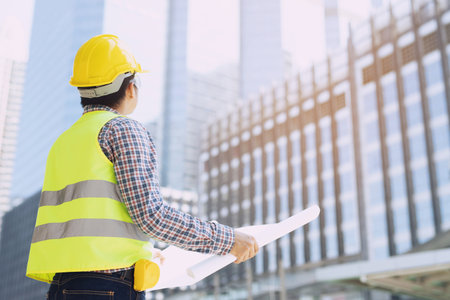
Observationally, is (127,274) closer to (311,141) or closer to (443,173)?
(443,173)

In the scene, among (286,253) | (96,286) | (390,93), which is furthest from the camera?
(286,253)

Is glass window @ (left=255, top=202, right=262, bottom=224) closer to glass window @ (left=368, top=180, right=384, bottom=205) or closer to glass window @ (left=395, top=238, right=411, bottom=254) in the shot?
glass window @ (left=368, top=180, right=384, bottom=205)

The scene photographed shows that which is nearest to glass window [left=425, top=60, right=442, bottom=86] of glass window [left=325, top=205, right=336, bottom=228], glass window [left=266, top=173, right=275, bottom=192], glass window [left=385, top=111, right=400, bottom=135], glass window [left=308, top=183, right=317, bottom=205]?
glass window [left=385, top=111, right=400, bottom=135]

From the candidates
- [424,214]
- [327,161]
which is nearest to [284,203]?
[327,161]

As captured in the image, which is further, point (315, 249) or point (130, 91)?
point (315, 249)

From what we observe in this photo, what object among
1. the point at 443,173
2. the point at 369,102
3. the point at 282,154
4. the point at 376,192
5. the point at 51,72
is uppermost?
the point at 369,102

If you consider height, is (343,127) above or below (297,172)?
above

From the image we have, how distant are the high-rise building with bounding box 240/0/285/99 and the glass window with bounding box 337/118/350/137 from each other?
46.0 m

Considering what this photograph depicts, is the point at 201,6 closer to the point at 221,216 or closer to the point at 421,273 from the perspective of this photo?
the point at 221,216

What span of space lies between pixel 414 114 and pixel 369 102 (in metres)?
5.31

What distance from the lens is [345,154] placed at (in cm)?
→ 4747

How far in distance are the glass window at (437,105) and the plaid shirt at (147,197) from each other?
4092 centimetres

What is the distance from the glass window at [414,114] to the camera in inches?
1604

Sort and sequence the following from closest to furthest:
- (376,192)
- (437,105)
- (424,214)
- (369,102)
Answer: (424,214) < (437,105) < (376,192) < (369,102)
